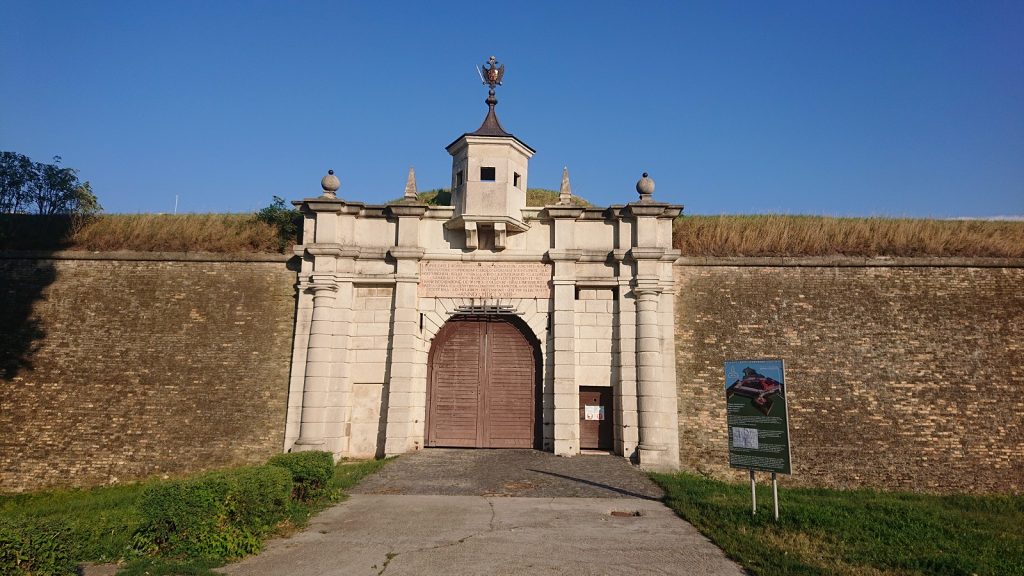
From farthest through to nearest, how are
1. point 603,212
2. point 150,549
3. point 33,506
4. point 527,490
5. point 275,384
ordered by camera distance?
1. point 603,212
2. point 275,384
3. point 33,506
4. point 527,490
5. point 150,549

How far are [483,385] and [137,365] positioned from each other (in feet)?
28.6

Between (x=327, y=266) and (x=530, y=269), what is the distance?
5.29 m

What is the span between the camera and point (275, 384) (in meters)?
15.2

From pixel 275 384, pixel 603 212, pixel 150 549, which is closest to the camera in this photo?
pixel 150 549

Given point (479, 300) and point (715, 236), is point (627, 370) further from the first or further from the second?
point (715, 236)

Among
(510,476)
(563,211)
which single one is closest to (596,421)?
(510,476)

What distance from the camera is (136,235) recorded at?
1709 cm

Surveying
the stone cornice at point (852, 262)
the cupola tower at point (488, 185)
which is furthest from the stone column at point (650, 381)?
the cupola tower at point (488, 185)

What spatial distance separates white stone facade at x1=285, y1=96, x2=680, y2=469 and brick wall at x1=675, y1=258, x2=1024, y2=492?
3.26 ft

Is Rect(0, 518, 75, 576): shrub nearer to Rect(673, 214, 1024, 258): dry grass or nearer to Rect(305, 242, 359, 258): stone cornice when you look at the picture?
Rect(305, 242, 359, 258): stone cornice

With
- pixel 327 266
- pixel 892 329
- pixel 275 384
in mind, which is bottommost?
pixel 275 384

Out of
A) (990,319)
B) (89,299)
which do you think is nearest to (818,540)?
(990,319)

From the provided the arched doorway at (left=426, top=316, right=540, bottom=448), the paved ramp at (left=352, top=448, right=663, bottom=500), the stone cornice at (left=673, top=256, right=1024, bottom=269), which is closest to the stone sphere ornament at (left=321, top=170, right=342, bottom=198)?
the arched doorway at (left=426, top=316, right=540, bottom=448)

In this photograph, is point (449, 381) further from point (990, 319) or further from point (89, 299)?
point (990, 319)
